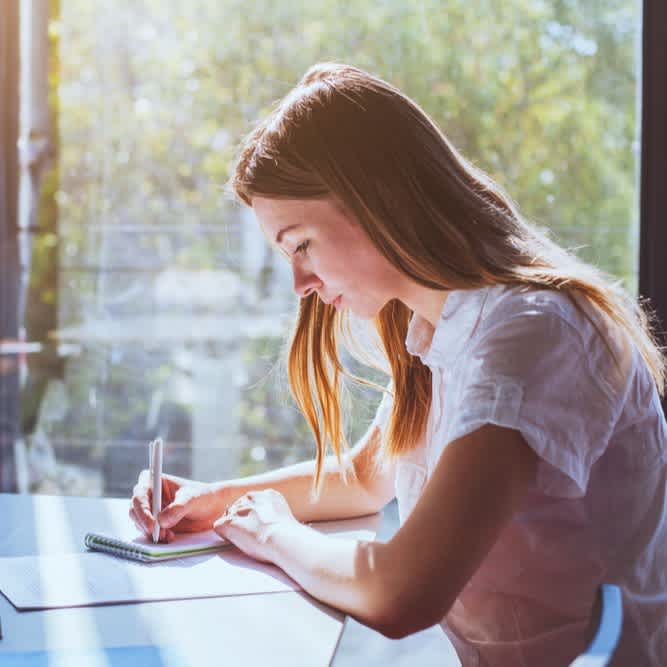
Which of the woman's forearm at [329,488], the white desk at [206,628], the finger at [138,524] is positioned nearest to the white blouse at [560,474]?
the white desk at [206,628]

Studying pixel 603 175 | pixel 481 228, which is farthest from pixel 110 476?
pixel 481 228

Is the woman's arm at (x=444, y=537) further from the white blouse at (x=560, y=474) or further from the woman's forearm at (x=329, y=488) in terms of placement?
the woman's forearm at (x=329, y=488)

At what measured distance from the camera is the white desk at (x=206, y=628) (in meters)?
0.87

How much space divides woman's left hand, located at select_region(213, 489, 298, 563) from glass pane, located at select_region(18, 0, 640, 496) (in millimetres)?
884

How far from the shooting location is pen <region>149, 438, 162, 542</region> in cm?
123

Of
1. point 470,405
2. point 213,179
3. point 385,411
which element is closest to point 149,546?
point 385,411

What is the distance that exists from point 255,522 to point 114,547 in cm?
19

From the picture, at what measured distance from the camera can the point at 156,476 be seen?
1.25 m

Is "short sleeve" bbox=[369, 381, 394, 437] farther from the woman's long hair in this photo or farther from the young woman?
the woman's long hair

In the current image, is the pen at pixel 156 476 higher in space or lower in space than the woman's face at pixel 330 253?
lower

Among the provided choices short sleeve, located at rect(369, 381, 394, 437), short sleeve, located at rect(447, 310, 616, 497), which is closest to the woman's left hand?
short sleeve, located at rect(369, 381, 394, 437)

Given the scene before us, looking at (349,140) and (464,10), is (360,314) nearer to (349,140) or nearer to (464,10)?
(349,140)

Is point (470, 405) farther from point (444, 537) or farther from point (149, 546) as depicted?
point (149, 546)

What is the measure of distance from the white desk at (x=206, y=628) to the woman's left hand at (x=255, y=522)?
11 centimetres
